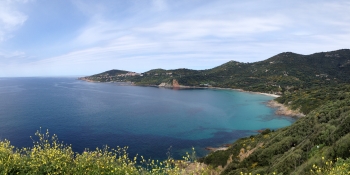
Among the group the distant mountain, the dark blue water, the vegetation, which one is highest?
the distant mountain

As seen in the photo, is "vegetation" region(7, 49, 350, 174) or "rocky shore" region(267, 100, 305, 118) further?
"rocky shore" region(267, 100, 305, 118)

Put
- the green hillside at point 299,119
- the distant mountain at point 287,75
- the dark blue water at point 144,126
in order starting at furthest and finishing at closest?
1. the distant mountain at point 287,75
2. the dark blue water at point 144,126
3. the green hillside at point 299,119

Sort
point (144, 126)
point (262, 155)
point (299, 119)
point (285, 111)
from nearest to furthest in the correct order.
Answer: point (262, 155), point (299, 119), point (144, 126), point (285, 111)

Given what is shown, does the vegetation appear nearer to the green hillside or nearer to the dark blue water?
the green hillside

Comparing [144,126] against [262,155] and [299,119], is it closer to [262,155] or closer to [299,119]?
[299,119]

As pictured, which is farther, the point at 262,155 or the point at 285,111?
the point at 285,111

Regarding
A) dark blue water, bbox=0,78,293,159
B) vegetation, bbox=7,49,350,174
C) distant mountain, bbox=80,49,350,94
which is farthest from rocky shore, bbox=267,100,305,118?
distant mountain, bbox=80,49,350,94

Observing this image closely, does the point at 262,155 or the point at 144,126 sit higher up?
the point at 262,155

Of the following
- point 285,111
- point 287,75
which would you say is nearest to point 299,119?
point 285,111

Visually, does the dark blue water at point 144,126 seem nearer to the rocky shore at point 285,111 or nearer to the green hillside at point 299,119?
the rocky shore at point 285,111

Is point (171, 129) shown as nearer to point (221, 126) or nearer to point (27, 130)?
point (221, 126)

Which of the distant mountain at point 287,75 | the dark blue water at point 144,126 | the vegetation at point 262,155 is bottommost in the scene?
the dark blue water at point 144,126

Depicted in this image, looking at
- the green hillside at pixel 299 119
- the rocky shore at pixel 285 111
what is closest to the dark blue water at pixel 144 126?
the rocky shore at pixel 285 111
